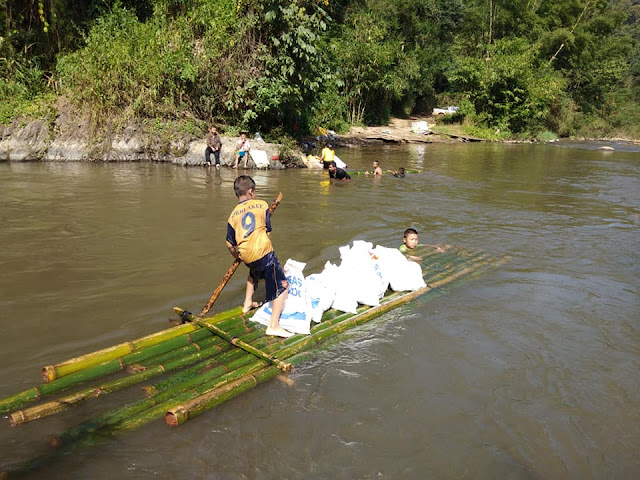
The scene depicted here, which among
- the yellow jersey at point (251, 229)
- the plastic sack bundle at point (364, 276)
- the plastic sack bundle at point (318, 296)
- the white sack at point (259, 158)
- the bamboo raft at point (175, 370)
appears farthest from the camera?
the white sack at point (259, 158)

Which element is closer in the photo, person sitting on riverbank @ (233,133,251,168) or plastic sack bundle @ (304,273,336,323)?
plastic sack bundle @ (304,273,336,323)

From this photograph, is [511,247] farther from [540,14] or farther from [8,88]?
[540,14]

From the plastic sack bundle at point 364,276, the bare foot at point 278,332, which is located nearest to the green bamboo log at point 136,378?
the bare foot at point 278,332

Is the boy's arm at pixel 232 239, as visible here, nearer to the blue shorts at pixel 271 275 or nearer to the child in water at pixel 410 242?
the blue shorts at pixel 271 275

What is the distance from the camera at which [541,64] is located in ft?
104

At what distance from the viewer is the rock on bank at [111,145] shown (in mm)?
13633

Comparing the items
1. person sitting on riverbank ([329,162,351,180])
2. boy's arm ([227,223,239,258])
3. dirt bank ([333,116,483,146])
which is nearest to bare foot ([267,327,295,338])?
boy's arm ([227,223,239,258])

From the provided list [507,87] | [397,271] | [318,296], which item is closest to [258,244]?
[318,296]

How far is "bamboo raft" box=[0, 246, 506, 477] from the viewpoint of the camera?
9.56 feet

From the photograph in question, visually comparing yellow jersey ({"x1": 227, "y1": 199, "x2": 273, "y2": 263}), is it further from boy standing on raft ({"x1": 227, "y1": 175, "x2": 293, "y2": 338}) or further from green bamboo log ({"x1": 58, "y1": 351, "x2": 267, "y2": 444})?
green bamboo log ({"x1": 58, "y1": 351, "x2": 267, "y2": 444})

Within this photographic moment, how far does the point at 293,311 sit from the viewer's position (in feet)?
13.3

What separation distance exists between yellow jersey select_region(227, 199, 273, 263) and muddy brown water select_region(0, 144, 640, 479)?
0.96m

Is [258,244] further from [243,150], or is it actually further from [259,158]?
[259,158]

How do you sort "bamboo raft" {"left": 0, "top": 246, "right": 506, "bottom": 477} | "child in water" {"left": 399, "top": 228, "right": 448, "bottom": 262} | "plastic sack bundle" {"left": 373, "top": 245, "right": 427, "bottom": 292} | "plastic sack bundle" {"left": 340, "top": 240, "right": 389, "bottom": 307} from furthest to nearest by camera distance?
"child in water" {"left": 399, "top": 228, "right": 448, "bottom": 262}
"plastic sack bundle" {"left": 373, "top": 245, "right": 427, "bottom": 292}
"plastic sack bundle" {"left": 340, "top": 240, "right": 389, "bottom": 307}
"bamboo raft" {"left": 0, "top": 246, "right": 506, "bottom": 477}
